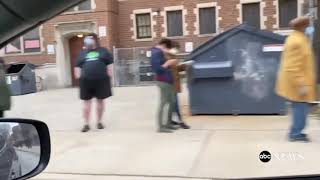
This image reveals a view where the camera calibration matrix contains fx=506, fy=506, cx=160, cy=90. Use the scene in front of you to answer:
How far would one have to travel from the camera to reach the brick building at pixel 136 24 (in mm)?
21703

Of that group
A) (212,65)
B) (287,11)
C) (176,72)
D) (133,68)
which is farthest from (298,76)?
(287,11)

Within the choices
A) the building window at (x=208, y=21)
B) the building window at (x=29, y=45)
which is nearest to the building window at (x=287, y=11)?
the building window at (x=208, y=21)

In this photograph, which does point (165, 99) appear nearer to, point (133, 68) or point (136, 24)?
point (133, 68)

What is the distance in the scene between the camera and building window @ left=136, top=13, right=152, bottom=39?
23.2 meters

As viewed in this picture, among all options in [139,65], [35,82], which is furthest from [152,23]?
[35,82]

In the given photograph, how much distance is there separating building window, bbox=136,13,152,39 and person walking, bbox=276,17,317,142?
1789 cm

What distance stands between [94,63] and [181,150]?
7.67 feet

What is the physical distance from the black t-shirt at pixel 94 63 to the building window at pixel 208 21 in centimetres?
1526

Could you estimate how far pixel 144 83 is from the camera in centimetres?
1970

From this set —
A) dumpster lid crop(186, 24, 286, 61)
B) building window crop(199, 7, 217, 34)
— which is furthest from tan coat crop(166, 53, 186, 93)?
building window crop(199, 7, 217, 34)

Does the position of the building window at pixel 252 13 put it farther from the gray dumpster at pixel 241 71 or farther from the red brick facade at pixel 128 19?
the gray dumpster at pixel 241 71

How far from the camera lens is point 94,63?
7332 millimetres

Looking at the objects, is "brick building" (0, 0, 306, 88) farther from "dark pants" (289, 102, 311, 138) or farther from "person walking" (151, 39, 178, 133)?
"dark pants" (289, 102, 311, 138)

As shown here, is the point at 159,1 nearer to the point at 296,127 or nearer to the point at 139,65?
the point at 139,65
